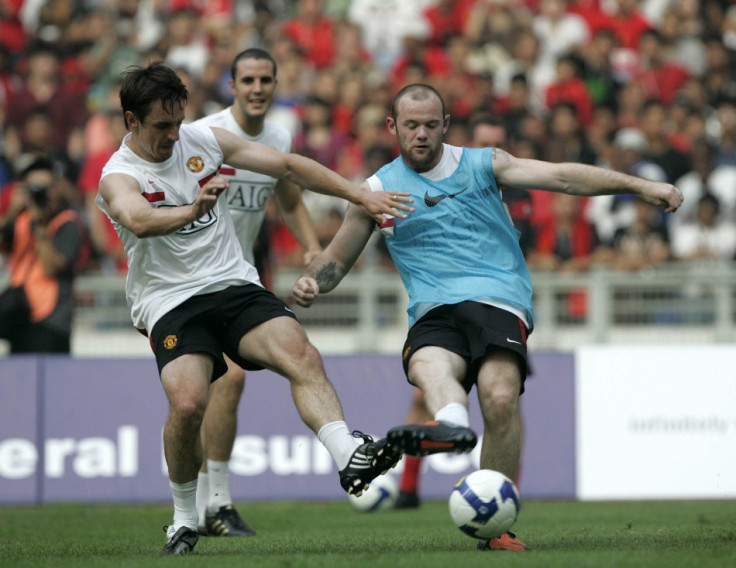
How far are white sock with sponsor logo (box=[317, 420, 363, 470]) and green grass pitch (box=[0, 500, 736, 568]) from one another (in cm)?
50

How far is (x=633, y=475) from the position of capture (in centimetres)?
1237

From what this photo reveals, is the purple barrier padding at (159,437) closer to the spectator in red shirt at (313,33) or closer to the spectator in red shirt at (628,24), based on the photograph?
the spectator in red shirt at (313,33)

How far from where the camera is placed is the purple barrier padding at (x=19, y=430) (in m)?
12.5

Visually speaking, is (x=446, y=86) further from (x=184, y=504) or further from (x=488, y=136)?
(x=184, y=504)

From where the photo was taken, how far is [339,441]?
720 centimetres

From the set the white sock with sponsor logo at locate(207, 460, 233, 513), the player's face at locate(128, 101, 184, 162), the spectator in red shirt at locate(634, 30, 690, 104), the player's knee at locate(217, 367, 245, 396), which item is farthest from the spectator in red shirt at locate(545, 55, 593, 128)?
the player's face at locate(128, 101, 184, 162)

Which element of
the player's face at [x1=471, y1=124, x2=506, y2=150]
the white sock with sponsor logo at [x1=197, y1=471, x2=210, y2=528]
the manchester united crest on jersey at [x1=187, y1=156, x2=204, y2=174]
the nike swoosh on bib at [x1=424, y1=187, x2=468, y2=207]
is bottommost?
the white sock with sponsor logo at [x1=197, y1=471, x2=210, y2=528]

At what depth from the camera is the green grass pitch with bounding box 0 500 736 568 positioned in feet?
21.8

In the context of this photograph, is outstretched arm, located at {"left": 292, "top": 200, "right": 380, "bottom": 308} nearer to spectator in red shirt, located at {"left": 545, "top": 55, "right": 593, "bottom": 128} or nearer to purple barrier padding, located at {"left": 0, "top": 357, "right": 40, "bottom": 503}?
purple barrier padding, located at {"left": 0, "top": 357, "right": 40, "bottom": 503}

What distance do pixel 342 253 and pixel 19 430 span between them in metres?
5.89

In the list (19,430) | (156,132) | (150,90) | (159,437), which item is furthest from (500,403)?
(19,430)

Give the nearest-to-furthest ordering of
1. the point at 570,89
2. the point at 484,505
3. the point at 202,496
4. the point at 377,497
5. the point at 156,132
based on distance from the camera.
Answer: the point at 484,505 < the point at 156,132 < the point at 202,496 < the point at 377,497 < the point at 570,89

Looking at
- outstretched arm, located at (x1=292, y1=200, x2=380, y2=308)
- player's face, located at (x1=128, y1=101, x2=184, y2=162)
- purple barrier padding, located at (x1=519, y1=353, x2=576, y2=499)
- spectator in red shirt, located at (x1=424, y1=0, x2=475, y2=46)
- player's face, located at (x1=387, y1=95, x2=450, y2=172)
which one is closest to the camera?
player's face, located at (x1=128, y1=101, x2=184, y2=162)

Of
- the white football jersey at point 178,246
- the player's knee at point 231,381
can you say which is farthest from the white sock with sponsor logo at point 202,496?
the white football jersey at point 178,246
